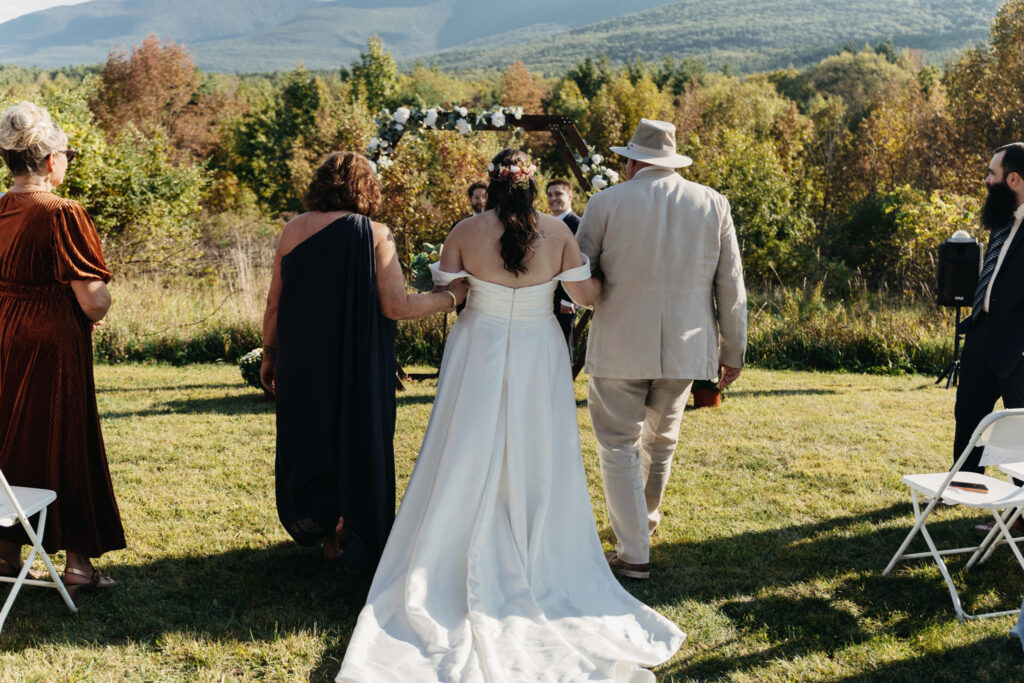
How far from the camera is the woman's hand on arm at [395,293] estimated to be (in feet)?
11.1

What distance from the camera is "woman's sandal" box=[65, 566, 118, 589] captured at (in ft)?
11.1

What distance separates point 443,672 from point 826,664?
1450 millimetres

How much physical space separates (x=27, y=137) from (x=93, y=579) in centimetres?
187

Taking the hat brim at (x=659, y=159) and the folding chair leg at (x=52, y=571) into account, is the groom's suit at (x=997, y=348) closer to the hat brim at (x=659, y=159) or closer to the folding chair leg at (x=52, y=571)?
the hat brim at (x=659, y=159)

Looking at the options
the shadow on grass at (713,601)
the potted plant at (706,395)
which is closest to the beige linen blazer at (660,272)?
the shadow on grass at (713,601)

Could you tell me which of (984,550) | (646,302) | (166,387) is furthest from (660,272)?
(166,387)

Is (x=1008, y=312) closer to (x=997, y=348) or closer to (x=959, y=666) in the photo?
(x=997, y=348)

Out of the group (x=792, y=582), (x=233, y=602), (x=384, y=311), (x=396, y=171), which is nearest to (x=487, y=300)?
(x=384, y=311)

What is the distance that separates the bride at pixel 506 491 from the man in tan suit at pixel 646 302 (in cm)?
21

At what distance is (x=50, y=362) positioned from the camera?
10.5 ft

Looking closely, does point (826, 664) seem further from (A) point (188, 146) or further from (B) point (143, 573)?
(A) point (188, 146)

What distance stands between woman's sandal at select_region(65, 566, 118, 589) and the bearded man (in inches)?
169

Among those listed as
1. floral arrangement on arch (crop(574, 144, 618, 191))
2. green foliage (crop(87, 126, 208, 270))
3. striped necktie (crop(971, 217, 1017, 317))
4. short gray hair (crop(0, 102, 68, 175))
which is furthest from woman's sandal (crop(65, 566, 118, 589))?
green foliage (crop(87, 126, 208, 270))

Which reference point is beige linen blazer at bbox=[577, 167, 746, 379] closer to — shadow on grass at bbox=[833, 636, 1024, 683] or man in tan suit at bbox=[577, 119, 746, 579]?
man in tan suit at bbox=[577, 119, 746, 579]
